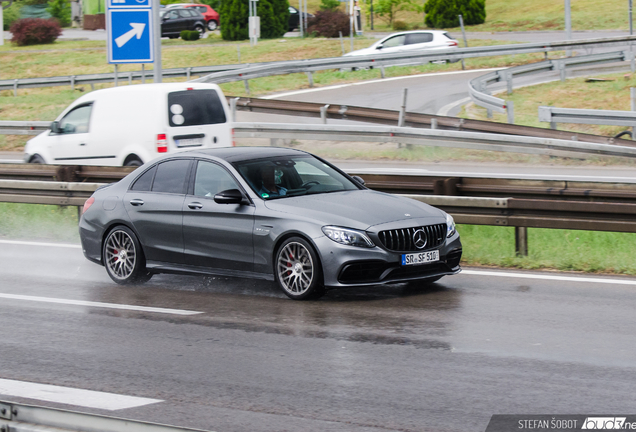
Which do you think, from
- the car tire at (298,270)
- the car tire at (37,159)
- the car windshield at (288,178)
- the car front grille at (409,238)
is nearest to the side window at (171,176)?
the car windshield at (288,178)

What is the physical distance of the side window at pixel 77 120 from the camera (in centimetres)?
1677

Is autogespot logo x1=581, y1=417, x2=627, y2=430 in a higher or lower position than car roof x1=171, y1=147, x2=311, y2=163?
lower

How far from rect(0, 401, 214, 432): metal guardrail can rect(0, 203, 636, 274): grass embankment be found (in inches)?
264

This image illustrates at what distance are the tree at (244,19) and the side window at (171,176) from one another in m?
46.6

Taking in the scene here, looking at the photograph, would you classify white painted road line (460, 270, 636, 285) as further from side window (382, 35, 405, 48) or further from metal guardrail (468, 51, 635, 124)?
side window (382, 35, 405, 48)

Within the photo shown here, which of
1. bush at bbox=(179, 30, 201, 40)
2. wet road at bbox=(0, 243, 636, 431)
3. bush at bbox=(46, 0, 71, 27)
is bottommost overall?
wet road at bbox=(0, 243, 636, 431)

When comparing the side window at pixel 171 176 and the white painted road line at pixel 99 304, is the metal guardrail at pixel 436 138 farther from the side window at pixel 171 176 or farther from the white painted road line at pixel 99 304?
the white painted road line at pixel 99 304

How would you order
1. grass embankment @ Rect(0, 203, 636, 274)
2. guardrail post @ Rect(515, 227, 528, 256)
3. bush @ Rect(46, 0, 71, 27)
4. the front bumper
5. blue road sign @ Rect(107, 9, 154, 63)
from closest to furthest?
the front bumper → grass embankment @ Rect(0, 203, 636, 274) → guardrail post @ Rect(515, 227, 528, 256) → blue road sign @ Rect(107, 9, 154, 63) → bush @ Rect(46, 0, 71, 27)

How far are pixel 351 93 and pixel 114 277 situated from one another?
21.9 metres

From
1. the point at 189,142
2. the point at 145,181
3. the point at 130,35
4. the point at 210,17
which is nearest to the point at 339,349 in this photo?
the point at 145,181

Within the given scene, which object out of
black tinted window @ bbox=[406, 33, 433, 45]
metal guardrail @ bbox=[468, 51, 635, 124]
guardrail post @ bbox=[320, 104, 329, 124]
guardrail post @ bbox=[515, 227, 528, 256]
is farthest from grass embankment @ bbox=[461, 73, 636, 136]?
guardrail post @ bbox=[515, 227, 528, 256]

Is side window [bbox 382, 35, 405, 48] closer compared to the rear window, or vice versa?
the rear window

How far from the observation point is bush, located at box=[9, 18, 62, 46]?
57938 mm

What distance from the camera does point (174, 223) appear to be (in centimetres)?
977
